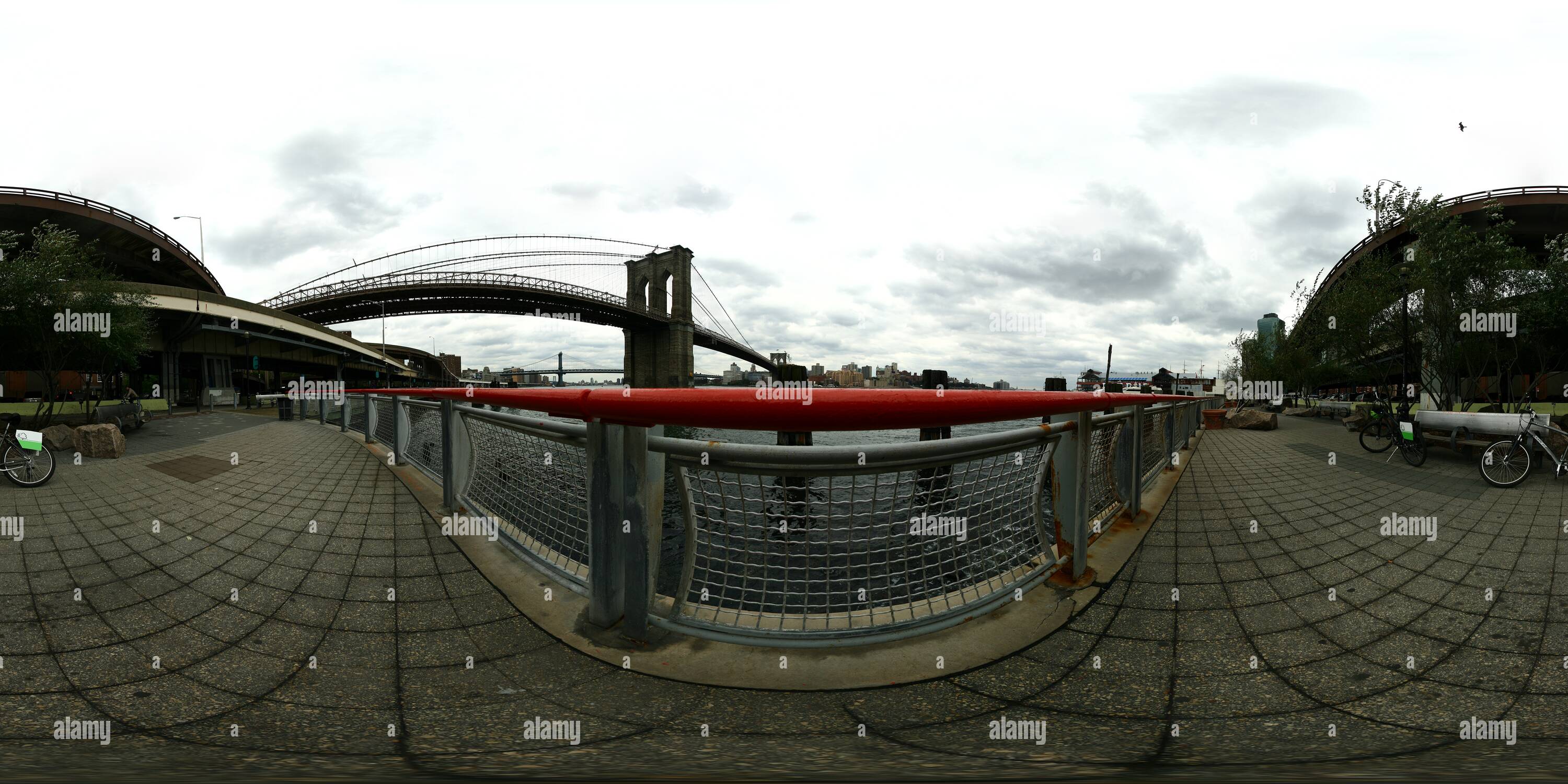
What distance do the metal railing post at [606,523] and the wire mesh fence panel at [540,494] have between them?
0.74 feet

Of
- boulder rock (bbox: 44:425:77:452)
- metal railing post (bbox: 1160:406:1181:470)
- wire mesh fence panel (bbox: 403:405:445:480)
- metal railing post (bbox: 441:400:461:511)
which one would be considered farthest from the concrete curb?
boulder rock (bbox: 44:425:77:452)

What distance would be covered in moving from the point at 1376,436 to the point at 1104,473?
908cm

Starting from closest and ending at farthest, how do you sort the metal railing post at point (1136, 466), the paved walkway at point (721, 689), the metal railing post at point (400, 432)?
the paved walkway at point (721, 689) → the metal railing post at point (1136, 466) → the metal railing post at point (400, 432)

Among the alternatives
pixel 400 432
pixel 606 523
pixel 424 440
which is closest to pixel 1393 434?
pixel 606 523

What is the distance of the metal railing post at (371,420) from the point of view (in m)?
8.85

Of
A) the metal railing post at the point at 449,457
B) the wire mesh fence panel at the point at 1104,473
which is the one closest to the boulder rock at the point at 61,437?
the metal railing post at the point at 449,457

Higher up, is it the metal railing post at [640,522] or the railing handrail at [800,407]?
the railing handrail at [800,407]

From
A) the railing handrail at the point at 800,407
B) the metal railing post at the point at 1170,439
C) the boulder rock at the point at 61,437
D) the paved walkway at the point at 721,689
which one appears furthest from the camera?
the boulder rock at the point at 61,437

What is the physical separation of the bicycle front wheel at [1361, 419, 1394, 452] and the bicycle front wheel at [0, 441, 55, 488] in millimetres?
16804

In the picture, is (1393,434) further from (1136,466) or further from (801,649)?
(801,649)

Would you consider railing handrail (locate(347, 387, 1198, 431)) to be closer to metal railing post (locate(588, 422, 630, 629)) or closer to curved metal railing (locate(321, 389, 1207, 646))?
curved metal railing (locate(321, 389, 1207, 646))

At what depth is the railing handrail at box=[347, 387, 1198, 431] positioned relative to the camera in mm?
1462

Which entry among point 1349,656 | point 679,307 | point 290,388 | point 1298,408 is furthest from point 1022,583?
point 679,307

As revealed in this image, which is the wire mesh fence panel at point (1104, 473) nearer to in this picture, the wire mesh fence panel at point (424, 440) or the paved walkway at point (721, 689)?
the paved walkway at point (721, 689)
